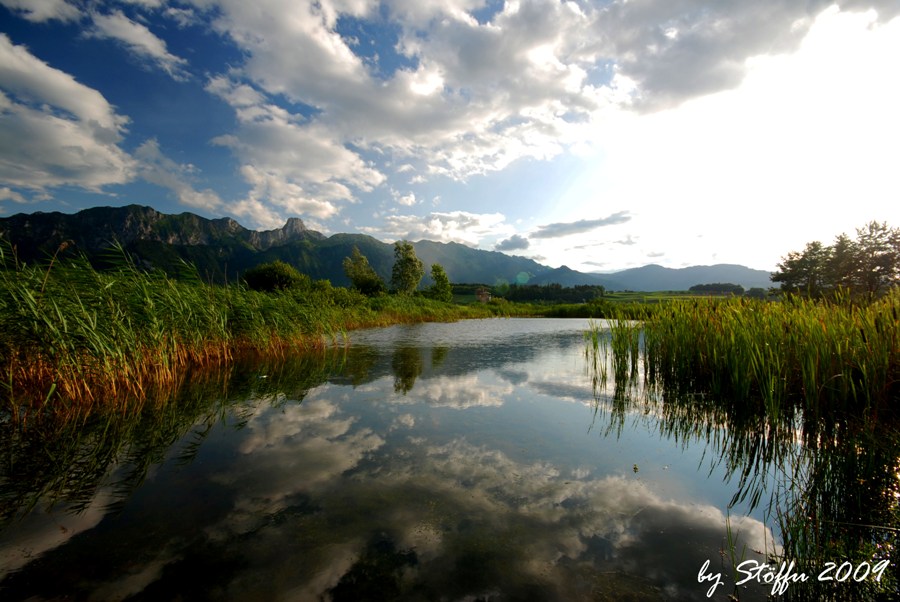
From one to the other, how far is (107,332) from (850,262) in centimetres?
5872

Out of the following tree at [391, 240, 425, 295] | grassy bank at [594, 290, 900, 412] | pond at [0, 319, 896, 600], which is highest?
tree at [391, 240, 425, 295]

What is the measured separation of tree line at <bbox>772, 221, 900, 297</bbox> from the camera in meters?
37.1

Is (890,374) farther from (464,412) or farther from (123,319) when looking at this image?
(123,319)

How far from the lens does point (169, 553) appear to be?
118 inches

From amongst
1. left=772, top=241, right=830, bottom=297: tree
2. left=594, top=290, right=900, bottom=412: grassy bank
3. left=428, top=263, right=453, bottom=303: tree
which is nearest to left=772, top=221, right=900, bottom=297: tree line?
left=772, top=241, right=830, bottom=297: tree

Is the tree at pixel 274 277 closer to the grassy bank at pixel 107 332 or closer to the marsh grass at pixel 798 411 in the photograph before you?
the grassy bank at pixel 107 332

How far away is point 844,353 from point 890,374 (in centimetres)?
51

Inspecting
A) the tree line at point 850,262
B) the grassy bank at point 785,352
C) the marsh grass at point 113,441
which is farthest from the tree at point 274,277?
the tree line at point 850,262

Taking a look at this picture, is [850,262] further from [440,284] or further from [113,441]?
[113,441]

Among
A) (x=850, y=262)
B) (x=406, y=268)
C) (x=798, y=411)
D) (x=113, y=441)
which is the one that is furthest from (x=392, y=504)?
(x=406, y=268)

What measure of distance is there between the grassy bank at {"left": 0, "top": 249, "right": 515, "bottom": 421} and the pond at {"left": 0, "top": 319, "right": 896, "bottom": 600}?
1451 mm

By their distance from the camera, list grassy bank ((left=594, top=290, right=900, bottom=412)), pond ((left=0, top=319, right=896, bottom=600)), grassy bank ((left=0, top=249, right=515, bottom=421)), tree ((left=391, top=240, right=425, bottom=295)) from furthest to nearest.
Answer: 1. tree ((left=391, top=240, right=425, bottom=295))
2. grassy bank ((left=0, top=249, right=515, bottom=421))
3. grassy bank ((left=594, top=290, right=900, bottom=412))
4. pond ((left=0, top=319, right=896, bottom=600))

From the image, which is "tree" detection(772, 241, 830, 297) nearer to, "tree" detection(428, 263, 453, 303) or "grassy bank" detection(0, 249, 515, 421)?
"tree" detection(428, 263, 453, 303)

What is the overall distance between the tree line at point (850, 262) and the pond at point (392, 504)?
42055 millimetres
